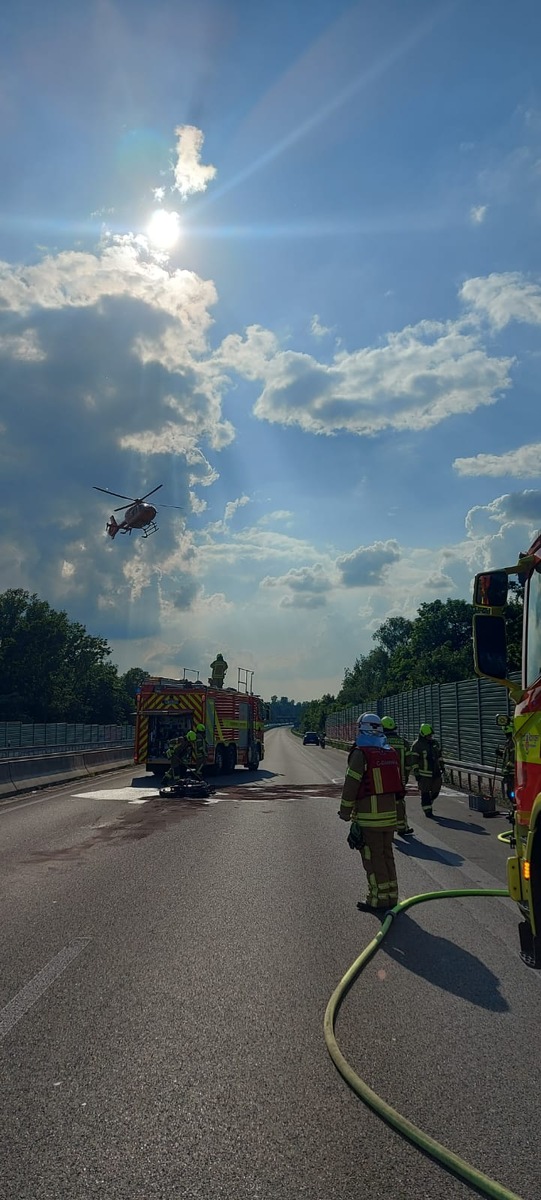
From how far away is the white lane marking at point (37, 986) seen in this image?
493 centimetres

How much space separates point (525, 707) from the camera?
17.1 feet

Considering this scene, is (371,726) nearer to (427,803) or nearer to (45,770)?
(427,803)


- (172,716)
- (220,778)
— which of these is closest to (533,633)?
(172,716)

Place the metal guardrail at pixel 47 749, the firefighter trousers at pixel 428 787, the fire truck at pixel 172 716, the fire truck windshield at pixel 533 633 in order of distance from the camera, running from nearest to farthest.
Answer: the fire truck windshield at pixel 533 633 < the firefighter trousers at pixel 428 787 < the fire truck at pixel 172 716 < the metal guardrail at pixel 47 749

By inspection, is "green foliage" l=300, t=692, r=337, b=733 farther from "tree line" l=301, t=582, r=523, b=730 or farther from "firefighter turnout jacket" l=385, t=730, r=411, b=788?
"firefighter turnout jacket" l=385, t=730, r=411, b=788

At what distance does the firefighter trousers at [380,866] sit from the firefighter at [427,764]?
23.4 feet

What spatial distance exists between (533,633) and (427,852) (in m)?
7.25

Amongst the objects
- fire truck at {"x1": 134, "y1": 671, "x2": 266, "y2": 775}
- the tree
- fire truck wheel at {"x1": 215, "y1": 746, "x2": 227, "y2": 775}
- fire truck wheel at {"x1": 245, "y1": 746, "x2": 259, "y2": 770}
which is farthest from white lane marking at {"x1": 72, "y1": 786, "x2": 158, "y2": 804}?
the tree

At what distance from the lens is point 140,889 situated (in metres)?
8.76

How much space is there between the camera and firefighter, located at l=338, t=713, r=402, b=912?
7.95 m

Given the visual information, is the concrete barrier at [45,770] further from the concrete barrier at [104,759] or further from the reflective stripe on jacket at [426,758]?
the reflective stripe on jacket at [426,758]

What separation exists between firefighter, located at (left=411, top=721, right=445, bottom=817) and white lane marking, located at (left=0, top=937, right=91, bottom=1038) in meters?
9.46

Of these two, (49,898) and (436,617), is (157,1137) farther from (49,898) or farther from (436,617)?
(436,617)

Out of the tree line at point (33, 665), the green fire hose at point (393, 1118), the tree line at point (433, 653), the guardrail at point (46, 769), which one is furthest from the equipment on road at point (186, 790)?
the tree line at point (33, 665)
